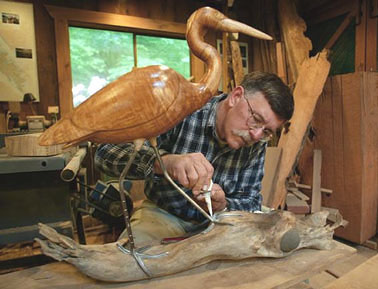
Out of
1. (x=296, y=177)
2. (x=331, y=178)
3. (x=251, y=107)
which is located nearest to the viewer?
(x=251, y=107)

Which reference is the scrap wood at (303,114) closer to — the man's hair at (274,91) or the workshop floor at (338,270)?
the workshop floor at (338,270)

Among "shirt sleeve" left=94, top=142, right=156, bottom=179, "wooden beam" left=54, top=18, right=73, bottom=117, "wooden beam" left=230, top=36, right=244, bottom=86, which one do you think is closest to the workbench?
"shirt sleeve" left=94, top=142, right=156, bottom=179

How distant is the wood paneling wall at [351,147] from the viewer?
65.3 inches

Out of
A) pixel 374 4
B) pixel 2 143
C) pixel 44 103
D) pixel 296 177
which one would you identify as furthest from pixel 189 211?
pixel 374 4

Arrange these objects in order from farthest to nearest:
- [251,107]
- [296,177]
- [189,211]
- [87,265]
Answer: [296,177] < [189,211] < [251,107] < [87,265]

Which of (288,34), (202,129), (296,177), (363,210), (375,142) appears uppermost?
(288,34)

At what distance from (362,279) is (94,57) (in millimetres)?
2250

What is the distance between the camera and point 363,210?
1.71 meters

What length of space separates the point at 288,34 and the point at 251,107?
5.98ft

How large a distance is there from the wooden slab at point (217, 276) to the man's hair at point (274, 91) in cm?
41

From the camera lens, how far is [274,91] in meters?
0.75

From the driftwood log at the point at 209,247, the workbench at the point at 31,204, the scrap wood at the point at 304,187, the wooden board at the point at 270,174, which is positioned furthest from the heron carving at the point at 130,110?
the scrap wood at the point at 304,187

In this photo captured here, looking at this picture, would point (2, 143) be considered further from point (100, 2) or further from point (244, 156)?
point (100, 2)

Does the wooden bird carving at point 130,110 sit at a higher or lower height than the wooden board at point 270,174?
higher
